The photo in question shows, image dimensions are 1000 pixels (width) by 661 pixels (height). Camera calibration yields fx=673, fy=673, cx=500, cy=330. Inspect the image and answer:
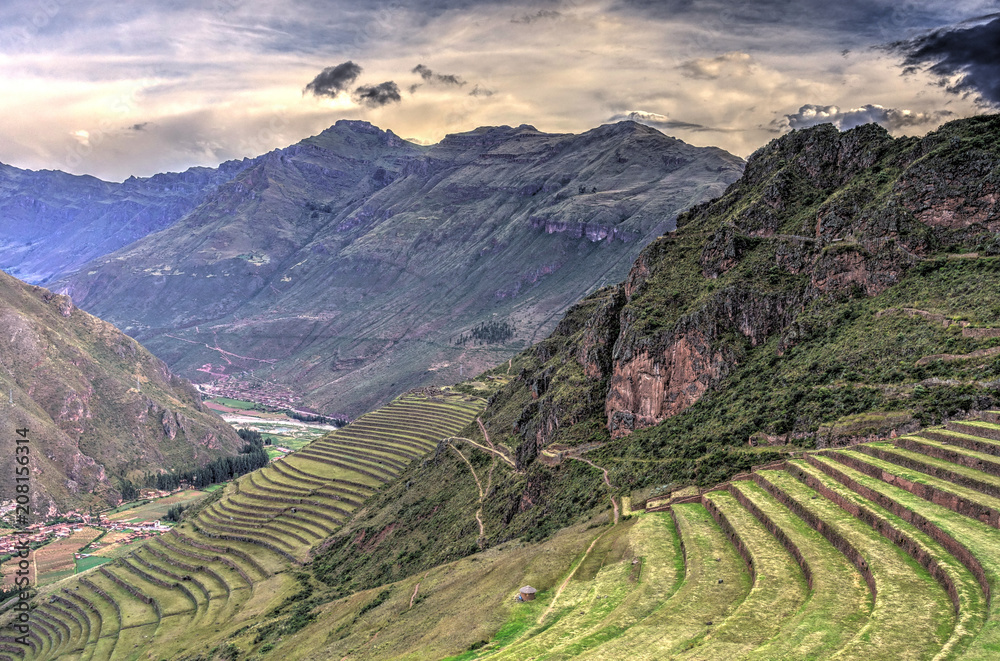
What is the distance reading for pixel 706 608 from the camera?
99.8 ft

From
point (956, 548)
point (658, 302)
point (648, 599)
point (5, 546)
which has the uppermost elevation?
point (658, 302)

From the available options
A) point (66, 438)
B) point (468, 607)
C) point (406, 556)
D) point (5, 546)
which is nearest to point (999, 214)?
point (468, 607)

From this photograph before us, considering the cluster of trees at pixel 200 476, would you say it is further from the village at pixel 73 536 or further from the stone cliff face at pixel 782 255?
the stone cliff face at pixel 782 255

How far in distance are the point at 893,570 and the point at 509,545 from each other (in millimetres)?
39000

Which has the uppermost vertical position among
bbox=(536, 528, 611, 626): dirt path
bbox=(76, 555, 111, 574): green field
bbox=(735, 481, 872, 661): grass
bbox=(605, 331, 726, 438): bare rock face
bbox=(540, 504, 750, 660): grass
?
bbox=(605, 331, 726, 438): bare rock face

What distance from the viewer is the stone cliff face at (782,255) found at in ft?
209

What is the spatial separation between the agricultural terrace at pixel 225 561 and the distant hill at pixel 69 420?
5003cm

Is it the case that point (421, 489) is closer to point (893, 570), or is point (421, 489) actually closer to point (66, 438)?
point (893, 570)

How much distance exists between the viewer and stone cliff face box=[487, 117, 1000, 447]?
2509 inches

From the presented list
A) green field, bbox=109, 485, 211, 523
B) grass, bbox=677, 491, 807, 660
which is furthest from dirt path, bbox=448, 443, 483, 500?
green field, bbox=109, 485, 211, 523

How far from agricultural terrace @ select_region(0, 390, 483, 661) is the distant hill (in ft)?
164
